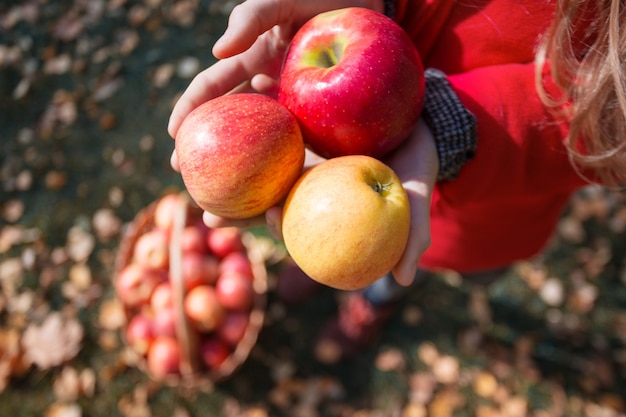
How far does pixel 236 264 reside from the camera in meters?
2.09

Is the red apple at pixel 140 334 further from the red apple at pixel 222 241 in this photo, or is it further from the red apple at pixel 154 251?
the red apple at pixel 222 241

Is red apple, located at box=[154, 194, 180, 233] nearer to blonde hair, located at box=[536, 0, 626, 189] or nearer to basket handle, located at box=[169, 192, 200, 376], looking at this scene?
basket handle, located at box=[169, 192, 200, 376]

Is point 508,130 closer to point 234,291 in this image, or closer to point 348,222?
point 348,222

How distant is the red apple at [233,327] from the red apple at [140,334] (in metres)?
0.28

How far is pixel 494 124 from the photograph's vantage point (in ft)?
3.90

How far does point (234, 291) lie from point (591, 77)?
4.77 ft

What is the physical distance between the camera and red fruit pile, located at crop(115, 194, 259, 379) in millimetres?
1965

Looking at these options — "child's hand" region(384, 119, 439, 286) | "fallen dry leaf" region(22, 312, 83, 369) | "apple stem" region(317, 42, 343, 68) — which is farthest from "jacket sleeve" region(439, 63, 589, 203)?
"fallen dry leaf" region(22, 312, 83, 369)

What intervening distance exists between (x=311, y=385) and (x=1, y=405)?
1346 mm

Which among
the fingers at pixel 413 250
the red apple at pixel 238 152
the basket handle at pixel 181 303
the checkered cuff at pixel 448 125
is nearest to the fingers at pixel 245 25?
the red apple at pixel 238 152

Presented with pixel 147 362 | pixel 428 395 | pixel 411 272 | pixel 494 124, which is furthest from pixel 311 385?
pixel 494 124

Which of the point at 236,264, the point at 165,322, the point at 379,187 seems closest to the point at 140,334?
the point at 165,322

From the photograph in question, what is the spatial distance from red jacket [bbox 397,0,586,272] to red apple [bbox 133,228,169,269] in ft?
3.90

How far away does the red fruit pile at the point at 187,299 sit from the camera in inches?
77.4
